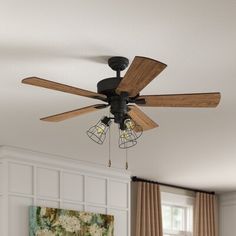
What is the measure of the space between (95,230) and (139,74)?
3.96 meters

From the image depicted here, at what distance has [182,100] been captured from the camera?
3.31 m

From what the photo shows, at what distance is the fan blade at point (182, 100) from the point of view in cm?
324

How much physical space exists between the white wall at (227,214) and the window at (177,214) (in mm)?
633

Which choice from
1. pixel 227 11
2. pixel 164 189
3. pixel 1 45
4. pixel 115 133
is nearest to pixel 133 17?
pixel 227 11

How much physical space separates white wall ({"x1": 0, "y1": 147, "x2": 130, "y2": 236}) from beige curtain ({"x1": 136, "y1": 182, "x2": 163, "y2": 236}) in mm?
499

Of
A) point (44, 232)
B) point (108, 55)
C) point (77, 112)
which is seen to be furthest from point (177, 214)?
point (108, 55)

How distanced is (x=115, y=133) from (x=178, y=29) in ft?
7.68

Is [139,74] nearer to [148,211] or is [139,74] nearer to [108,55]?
[108,55]

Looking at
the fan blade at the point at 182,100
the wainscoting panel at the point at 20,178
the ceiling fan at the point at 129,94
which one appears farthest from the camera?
the wainscoting panel at the point at 20,178

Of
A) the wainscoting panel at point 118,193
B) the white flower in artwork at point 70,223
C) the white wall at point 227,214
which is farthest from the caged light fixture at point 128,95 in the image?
the white wall at point 227,214

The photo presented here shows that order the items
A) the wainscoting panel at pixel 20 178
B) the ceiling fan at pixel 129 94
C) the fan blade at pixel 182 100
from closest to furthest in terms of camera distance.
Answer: the ceiling fan at pixel 129 94
the fan blade at pixel 182 100
the wainscoting panel at pixel 20 178

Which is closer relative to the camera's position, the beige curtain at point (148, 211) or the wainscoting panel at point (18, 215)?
the wainscoting panel at point (18, 215)

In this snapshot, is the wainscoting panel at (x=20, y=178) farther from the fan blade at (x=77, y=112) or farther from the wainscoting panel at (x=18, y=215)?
the fan blade at (x=77, y=112)

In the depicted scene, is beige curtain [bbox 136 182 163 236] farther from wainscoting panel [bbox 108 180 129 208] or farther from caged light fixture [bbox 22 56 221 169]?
caged light fixture [bbox 22 56 221 169]
